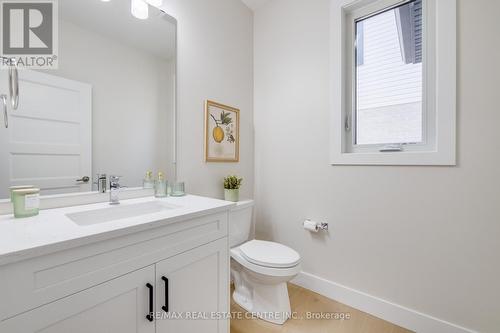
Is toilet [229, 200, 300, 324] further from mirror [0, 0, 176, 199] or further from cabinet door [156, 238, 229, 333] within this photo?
mirror [0, 0, 176, 199]

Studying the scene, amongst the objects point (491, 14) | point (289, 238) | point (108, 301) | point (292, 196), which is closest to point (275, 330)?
point (289, 238)

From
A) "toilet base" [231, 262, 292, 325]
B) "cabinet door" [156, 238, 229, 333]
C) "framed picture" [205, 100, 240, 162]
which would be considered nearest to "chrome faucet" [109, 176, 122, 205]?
"cabinet door" [156, 238, 229, 333]

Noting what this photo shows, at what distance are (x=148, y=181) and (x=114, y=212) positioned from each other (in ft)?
1.07

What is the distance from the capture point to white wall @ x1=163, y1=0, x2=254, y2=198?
158 cm

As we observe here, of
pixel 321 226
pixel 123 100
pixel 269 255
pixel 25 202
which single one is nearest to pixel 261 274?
pixel 269 255

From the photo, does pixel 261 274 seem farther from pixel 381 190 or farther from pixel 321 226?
pixel 381 190

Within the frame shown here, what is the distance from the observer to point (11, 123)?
955 millimetres

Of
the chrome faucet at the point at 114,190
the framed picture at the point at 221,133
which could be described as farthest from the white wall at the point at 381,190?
the chrome faucet at the point at 114,190

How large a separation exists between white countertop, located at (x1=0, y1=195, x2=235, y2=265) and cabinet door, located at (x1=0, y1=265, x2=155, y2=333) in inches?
6.5

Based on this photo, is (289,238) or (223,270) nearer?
(223,270)

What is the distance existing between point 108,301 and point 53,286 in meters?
0.18

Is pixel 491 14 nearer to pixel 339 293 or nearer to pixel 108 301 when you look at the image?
pixel 339 293

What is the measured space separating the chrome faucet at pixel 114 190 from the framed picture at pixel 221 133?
0.66m

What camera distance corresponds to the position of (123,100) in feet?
4.28
